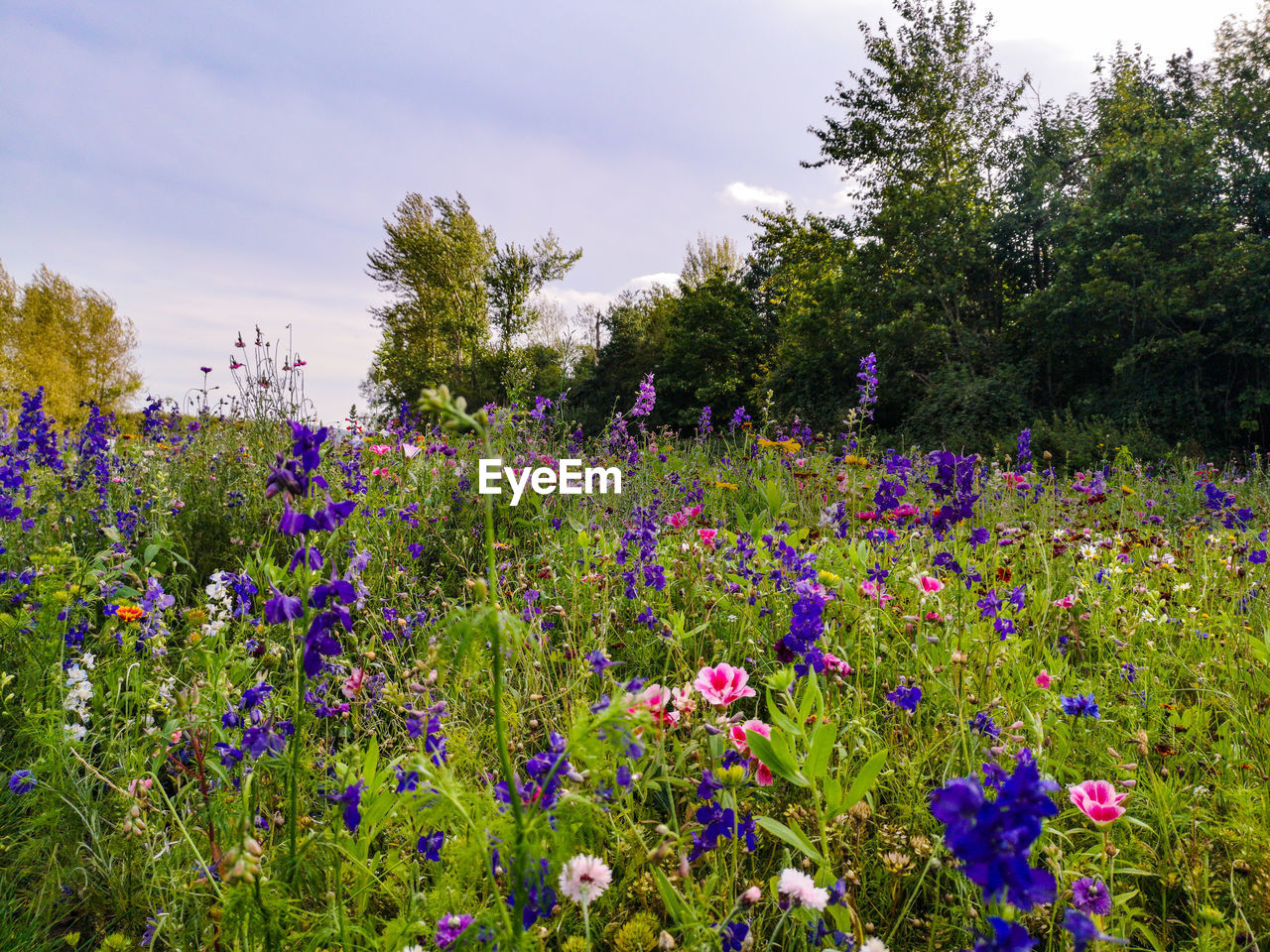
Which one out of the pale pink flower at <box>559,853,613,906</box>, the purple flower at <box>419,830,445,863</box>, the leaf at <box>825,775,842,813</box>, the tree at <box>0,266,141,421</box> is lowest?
the purple flower at <box>419,830,445,863</box>

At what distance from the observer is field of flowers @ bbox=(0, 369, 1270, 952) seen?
960 millimetres

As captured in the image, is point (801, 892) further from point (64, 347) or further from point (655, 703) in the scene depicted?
point (64, 347)

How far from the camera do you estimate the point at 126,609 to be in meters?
2.03

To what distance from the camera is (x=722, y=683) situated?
137 centimetres

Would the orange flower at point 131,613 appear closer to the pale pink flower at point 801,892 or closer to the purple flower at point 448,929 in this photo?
the purple flower at point 448,929

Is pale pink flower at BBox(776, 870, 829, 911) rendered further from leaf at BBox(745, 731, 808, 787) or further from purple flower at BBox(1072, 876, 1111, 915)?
purple flower at BBox(1072, 876, 1111, 915)

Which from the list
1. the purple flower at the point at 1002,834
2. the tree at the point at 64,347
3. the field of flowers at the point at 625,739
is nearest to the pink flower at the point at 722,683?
the field of flowers at the point at 625,739

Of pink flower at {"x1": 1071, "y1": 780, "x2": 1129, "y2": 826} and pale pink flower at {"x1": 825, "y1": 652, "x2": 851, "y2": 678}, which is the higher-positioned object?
pale pink flower at {"x1": 825, "y1": 652, "x2": 851, "y2": 678}

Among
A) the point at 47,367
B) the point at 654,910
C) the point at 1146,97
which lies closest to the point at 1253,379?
the point at 1146,97

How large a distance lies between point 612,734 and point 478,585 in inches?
10.8

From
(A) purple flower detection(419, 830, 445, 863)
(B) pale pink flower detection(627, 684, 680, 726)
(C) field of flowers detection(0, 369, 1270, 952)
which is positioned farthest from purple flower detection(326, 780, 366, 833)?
(B) pale pink flower detection(627, 684, 680, 726)

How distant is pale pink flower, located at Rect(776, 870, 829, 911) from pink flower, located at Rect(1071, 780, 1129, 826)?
61cm

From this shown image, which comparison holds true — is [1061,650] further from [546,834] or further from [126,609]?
[126,609]


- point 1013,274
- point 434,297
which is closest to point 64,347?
point 434,297
